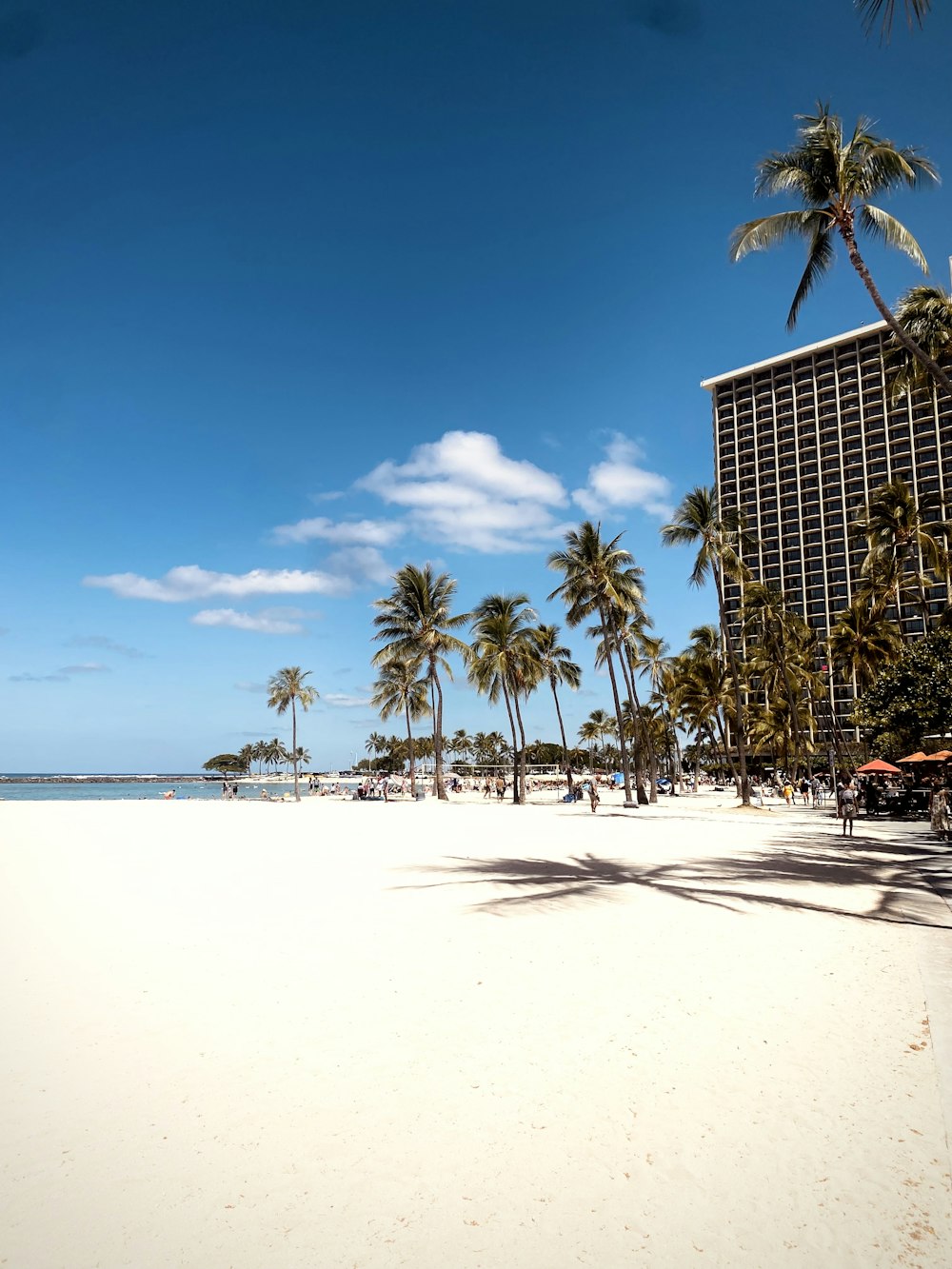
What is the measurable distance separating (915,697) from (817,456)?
107m

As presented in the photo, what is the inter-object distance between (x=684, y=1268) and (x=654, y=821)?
23.9 meters

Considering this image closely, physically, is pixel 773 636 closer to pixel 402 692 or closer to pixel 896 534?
pixel 896 534

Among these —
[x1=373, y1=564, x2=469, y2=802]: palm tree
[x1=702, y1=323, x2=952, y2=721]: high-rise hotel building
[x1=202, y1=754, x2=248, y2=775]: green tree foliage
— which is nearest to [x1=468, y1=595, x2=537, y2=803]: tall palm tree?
[x1=373, y1=564, x2=469, y2=802]: palm tree

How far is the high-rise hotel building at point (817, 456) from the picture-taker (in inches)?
4353

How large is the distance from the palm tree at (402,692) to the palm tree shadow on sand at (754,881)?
142 ft

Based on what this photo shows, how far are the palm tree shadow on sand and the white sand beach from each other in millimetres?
176

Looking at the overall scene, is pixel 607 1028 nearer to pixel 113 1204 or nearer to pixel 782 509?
pixel 113 1204

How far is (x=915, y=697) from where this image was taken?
26.6m

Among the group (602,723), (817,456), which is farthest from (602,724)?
(817,456)

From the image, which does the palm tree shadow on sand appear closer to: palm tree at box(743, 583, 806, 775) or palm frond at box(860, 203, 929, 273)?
palm frond at box(860, 203, 929, 273)

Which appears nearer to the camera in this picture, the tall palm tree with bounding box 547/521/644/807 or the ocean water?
the tall palm tree with bounding box 547/521/644/807

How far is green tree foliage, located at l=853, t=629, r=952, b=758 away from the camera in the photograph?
24.6 meters

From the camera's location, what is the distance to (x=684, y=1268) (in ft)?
9.93

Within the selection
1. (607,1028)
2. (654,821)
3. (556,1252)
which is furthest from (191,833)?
(556,1252)
